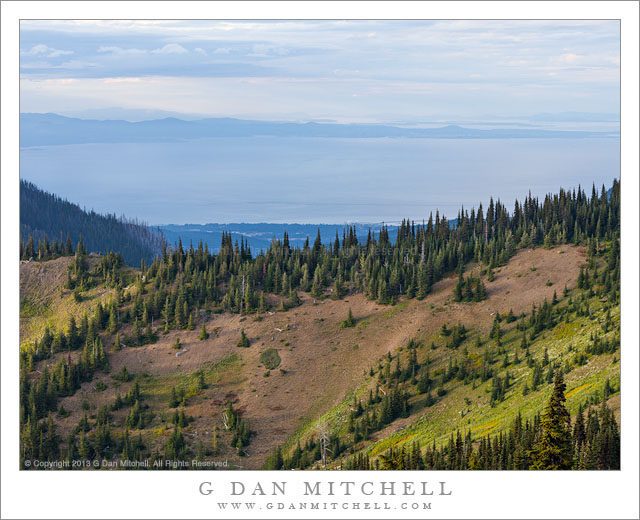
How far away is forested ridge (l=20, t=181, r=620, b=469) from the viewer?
9300 centimetres

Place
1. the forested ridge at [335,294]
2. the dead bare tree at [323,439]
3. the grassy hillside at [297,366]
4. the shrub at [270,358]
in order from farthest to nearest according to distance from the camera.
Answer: the shrub at [270,358], the forested ridge at [335,294], the grassy hillside at [297,366], the dead bare tree at [323,439]

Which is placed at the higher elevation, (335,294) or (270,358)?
(335,294)

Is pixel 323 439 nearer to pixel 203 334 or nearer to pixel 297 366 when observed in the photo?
pixel 297 366

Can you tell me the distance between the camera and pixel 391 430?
92938mm

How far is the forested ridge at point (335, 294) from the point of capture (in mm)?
93000

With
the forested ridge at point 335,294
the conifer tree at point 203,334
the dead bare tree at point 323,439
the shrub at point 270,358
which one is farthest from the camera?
the conifer tree at point 203,334

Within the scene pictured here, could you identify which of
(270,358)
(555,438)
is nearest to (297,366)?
(270,358)

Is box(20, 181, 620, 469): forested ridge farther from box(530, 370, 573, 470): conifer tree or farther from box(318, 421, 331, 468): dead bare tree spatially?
box(530, 370, 573, 470): conifer tree

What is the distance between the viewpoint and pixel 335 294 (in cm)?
13475

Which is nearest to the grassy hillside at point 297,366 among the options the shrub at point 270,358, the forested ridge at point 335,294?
the shrub at point 270,358

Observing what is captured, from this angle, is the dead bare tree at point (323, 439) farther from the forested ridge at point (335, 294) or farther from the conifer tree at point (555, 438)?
the conifer tree at point (555, 438)

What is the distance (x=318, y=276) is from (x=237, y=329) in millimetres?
21270

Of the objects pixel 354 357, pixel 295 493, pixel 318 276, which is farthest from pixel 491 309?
pixel 295 493

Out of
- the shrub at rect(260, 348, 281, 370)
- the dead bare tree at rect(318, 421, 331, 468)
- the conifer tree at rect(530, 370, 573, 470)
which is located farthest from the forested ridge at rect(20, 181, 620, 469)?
the conifer tree at rect(530, 370, 573, 470)
